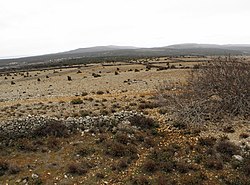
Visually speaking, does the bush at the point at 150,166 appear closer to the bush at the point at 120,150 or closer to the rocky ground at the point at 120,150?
the rocky ground at the point at 120,150

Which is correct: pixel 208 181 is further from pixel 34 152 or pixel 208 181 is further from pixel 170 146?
pixel 34 152

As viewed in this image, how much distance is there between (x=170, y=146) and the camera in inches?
A: 615

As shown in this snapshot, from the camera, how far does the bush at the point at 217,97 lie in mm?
19234

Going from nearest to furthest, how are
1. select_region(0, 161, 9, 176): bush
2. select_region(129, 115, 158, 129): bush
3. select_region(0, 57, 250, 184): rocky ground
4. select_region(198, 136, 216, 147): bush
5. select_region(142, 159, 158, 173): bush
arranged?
select_region(0, 57, 250, 184): rocky ground, select_region(142, 159, 158, 173): bush, select_region(0, 161, 9, 176): bush, select_region(198, 136, 216, 147): bush, select_region(129, 115, 158, 129): bush

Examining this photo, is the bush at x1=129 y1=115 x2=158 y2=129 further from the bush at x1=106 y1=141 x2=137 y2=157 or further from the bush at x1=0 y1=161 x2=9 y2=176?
the bush at x1=0 y1=161 x2=9 y2=176

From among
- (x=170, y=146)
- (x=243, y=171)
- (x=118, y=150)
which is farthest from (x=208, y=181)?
(x=118, y=150)

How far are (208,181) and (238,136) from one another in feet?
14.1

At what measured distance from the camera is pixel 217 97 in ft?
69.4

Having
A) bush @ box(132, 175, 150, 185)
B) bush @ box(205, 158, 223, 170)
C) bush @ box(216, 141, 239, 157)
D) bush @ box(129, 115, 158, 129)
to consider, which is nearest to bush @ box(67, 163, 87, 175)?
bush @ box(132, 175, 150, 185)

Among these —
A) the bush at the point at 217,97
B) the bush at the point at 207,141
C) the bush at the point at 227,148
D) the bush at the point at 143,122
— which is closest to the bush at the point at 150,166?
the bush at the point at 207,141

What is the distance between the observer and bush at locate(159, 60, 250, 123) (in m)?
19.2

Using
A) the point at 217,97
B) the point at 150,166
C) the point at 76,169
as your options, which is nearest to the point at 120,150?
the point at 150,166

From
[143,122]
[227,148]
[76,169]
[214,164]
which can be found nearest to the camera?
[214,164]

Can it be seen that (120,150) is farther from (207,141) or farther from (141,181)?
(207,141)
